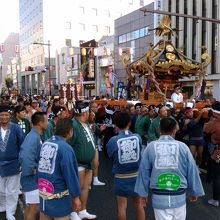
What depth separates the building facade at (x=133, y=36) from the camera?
39312 mm

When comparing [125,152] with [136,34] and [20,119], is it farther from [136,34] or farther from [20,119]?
[136,34]

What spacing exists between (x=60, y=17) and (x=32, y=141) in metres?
64.6

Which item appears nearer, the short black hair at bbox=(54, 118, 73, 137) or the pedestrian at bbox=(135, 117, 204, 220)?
the pedestrian at bbox=(135, 117, 204, 220)

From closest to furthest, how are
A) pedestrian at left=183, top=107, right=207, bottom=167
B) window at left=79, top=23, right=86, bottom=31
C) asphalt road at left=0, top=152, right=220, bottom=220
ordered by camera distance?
asphalt road at left=0, top=152, right=220, bottom=220 < pedestrian at left=183, top=107, right=207, bottom=167 < window at left=79, top=23, right=86, bottom=31

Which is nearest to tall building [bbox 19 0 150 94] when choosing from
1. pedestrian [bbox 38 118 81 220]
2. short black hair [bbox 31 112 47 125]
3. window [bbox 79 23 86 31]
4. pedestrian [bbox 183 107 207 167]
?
window [bbox 79 23 86 31]

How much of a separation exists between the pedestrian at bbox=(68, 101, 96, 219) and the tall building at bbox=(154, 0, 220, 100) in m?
26.4

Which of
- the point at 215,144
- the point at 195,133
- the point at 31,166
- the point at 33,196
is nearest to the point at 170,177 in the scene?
the point at 31,166

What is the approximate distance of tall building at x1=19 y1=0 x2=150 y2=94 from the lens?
64688mm

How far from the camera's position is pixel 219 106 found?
584cm

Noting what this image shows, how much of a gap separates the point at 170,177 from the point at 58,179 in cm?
113

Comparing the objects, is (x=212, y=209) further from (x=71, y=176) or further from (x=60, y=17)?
(x=60, y=17)

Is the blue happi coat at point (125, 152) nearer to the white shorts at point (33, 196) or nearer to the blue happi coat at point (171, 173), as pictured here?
the blue happi coat at point (171, 173)

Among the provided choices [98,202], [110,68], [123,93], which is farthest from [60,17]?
[98,202]

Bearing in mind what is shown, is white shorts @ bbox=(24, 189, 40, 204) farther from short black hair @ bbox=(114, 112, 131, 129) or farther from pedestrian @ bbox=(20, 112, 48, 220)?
short black hair @ bbox=(114, 112, 131, 129)
